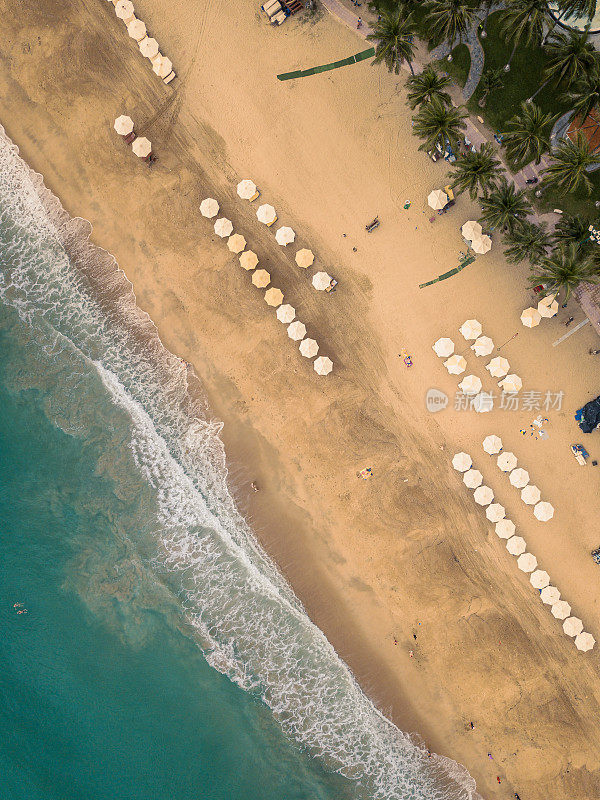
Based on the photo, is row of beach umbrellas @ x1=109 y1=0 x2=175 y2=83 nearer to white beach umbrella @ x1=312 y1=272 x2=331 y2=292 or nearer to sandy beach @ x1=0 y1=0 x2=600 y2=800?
sandy beach @ x1=0 y1=0 x2=600 y2=800

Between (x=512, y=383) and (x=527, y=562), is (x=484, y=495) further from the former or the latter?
(x=512, y=383)

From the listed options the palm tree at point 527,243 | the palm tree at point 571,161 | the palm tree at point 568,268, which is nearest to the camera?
the palm tree at point 571,161

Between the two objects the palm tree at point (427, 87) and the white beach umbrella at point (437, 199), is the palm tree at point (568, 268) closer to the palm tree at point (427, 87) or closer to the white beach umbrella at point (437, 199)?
the white beach umbrella at point (437, 199)

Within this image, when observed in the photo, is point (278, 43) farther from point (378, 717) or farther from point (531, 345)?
point (378, 717)

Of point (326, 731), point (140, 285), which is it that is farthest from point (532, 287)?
point (326, 731)

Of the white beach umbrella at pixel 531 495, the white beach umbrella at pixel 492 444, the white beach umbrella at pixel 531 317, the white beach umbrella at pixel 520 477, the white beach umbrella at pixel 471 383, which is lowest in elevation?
the white beach umbrella at pixel 531 495

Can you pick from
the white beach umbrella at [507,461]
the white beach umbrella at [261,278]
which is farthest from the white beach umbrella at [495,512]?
the white beach umbrella at [261,278]

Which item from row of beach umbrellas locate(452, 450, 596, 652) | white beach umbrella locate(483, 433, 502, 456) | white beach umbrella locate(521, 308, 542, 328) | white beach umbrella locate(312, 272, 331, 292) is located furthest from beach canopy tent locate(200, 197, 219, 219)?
white beach umbrella locate(483, 433, 502, 456)
